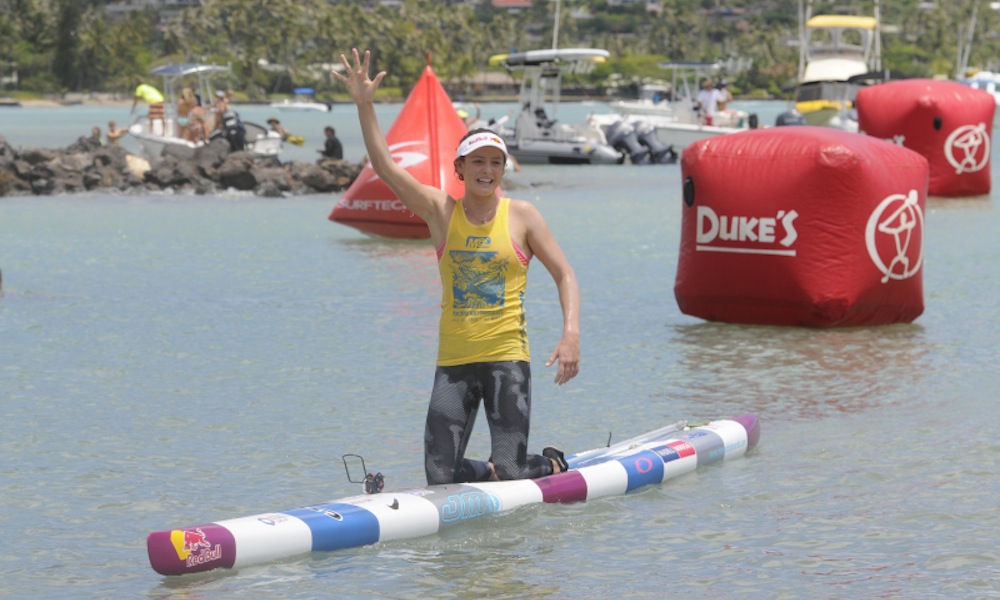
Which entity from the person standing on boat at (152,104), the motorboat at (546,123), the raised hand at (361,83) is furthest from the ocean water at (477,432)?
the motorboat at (546,123)

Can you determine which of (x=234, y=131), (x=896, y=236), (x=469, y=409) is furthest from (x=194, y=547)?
(x=234, y=131)

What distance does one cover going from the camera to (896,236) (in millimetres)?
12023

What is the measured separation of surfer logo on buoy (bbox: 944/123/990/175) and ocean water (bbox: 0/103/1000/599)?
8.56 metres

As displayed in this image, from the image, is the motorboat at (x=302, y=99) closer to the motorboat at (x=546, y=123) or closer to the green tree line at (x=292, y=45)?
the green tree line at (x=292, y=45)

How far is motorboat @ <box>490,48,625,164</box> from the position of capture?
38.6 metres

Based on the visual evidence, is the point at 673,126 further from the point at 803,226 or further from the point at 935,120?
the point at 803,226

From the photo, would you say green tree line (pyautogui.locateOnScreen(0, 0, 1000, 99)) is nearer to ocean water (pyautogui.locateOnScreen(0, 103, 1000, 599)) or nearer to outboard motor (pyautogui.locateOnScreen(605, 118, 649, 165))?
outboard motor (pyautogui.locateOnScreen(605, 118, 649, 165))

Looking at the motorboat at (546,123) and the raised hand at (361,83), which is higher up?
the raised hand at (361,83)

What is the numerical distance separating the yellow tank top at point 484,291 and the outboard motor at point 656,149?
1397 inches

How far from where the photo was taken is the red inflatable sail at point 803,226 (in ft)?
38.7

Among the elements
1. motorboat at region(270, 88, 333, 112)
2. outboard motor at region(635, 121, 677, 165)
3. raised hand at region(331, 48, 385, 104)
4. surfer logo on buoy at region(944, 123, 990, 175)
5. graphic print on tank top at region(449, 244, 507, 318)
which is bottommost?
motorboat at region(270, 88, 333, 112)

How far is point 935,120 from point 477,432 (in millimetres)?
18346

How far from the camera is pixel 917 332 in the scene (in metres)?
12.7

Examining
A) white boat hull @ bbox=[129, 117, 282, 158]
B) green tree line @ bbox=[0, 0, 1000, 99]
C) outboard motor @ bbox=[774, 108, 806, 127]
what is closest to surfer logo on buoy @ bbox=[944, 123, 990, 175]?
white boat hull @ bbox=[129, 117, 282, 158]
